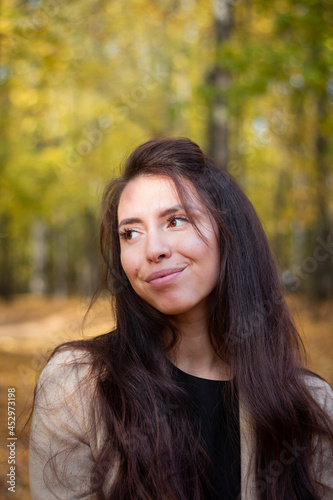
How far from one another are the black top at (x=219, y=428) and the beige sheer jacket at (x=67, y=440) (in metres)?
0.07

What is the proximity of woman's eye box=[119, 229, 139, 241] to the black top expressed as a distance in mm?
532

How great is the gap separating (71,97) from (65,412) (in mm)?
12610

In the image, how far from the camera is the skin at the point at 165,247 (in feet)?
5.43

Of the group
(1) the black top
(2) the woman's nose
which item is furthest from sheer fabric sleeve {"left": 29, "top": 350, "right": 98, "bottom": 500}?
(2) the woman's nose

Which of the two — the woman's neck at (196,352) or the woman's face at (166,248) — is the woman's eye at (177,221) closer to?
the woman's face at (166,248)

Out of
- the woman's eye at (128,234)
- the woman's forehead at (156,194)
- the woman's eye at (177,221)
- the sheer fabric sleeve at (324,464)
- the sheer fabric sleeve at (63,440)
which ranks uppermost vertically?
the woman's forehead at (156,194)

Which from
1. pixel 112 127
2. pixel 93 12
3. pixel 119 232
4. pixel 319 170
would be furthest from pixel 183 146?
pixel 112 127

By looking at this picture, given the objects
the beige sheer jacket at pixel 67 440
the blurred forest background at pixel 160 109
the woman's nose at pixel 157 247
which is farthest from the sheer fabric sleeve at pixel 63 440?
the blurred forest background at pixel 160 109

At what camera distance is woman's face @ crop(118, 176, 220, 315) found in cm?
166

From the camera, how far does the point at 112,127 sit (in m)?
Result: 12.5

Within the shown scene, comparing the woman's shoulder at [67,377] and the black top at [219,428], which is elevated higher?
the woman's shoulder at [67,377]

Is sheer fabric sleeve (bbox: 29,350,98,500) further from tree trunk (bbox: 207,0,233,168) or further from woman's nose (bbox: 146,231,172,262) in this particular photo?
tree trunk (bbox: 207,0,233,168)

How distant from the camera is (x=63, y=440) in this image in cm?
162

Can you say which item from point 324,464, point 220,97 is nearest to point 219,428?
point 324,464
